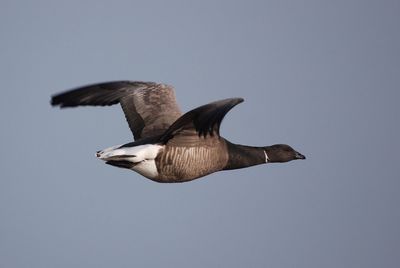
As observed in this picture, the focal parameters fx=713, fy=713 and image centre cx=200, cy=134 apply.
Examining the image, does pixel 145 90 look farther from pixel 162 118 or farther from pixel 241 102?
pixel 241 102

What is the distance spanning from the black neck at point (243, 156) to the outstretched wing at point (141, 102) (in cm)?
112

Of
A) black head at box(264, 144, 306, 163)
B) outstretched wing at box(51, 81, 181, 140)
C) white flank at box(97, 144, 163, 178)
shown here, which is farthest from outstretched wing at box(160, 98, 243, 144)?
black head at box(264, 144, 306, 163)

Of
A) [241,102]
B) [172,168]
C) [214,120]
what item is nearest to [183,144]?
[172,168]

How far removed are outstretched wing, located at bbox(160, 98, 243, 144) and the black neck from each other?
2.03 ft

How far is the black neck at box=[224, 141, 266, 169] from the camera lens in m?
10.5

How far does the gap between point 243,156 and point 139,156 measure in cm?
187

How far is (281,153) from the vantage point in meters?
11.6

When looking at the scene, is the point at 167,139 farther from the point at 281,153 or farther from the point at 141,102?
the point at 281,153

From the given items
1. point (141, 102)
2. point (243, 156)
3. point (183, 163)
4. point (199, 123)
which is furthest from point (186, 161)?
point (141, 102)

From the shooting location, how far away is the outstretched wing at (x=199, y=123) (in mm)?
8422

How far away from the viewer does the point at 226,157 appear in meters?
10.4

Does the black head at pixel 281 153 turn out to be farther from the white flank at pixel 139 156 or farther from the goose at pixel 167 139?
the white flank at pixel 139 156

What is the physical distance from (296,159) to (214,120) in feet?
10.6

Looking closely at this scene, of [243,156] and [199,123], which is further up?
[199,123]
